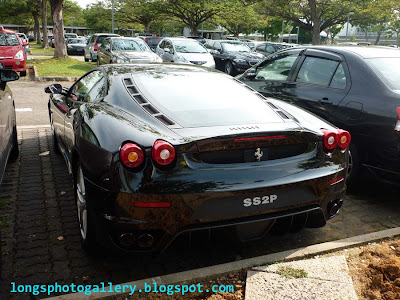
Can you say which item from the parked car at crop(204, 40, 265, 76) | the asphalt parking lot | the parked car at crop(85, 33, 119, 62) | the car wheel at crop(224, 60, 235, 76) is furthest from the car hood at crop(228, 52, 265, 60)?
the asphalt parking lot

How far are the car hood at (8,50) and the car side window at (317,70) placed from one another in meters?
12.2

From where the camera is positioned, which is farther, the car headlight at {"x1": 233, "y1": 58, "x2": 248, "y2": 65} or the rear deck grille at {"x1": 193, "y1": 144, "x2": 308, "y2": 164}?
the car headlight at {"x1": 233, "y1": 58, "x2": 248, "y2": 65}

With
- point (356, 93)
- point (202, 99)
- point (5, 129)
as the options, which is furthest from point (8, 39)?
point (356, 93)

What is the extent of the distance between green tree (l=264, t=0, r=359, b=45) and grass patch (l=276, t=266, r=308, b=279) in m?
27.8

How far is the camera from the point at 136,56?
1486 centimetres

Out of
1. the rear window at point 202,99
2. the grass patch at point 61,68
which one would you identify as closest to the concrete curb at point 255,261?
the rear window at point 202,99

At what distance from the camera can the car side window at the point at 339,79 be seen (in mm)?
4789

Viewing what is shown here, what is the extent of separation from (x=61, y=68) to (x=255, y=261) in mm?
15771

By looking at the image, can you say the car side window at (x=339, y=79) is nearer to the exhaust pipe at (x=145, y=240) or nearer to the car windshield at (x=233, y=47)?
the exhaust pipe at (x=145, y=240)

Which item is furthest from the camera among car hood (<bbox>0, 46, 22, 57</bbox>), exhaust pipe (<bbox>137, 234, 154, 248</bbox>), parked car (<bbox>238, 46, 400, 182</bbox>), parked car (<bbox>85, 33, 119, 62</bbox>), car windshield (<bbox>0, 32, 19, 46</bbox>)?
parked car (<bbox>85, 33, 119, 62</bbox>)

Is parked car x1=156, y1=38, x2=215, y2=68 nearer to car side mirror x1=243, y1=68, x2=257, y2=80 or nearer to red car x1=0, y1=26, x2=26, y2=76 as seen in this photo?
red car x1=0, y1=26, x2=26, y2=76

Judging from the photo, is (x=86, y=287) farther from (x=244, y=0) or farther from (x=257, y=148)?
(x=244, y=0)

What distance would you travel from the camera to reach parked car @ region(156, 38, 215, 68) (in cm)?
1527

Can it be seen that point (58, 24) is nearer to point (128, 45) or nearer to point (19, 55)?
point (128, 45)
